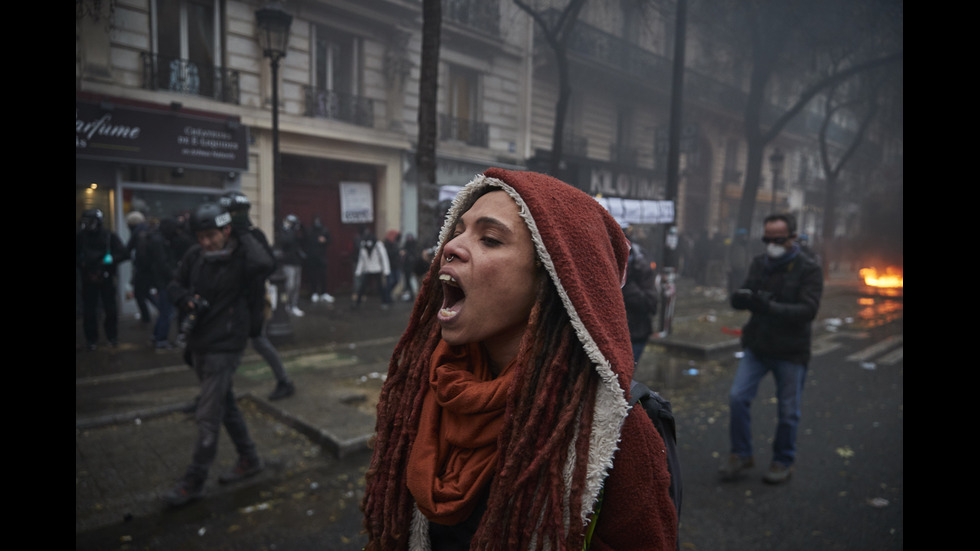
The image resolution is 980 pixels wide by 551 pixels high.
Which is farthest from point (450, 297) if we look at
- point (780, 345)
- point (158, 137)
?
point (158, 137)

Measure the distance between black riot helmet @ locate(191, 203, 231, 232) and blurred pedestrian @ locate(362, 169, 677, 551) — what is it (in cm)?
327

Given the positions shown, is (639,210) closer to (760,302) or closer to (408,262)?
(760,302)

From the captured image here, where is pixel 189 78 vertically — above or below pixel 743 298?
above

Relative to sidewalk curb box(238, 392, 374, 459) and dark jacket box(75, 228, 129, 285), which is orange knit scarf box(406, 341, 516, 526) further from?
dark jacket box(75, 228, 129, 285)

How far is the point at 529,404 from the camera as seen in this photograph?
4.23 feet

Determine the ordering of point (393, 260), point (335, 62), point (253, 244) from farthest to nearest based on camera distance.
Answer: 1. point (335, 62)
2. point (393, 260)
3. point (253, 244)

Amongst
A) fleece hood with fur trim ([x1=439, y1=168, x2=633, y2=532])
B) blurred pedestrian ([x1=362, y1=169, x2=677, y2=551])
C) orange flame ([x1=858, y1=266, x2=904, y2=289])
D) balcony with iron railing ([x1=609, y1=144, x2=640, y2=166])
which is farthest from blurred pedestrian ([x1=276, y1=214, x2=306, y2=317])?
orange flame ([x1=858, y1=266, x2=904, y2=289])

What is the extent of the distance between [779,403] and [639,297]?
141 cm

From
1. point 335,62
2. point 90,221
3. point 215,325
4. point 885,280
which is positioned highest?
point 335,62

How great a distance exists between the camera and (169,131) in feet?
38.9

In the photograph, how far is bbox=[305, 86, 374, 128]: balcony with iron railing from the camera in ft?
47.4

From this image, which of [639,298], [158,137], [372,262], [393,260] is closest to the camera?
[639,298]

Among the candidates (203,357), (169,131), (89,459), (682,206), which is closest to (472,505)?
(203,357)

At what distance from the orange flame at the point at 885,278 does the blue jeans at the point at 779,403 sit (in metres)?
18.7
